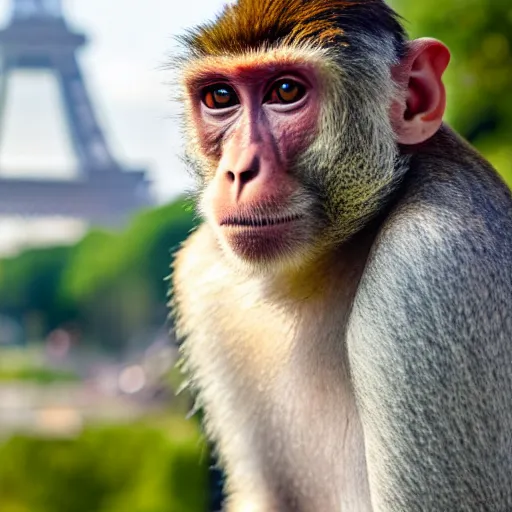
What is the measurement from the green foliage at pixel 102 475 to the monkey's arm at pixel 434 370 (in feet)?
23.7

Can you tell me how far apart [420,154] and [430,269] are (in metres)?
0.32

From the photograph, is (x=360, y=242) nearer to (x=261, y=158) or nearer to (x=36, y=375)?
(x=261, y=158)

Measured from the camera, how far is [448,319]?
180cm

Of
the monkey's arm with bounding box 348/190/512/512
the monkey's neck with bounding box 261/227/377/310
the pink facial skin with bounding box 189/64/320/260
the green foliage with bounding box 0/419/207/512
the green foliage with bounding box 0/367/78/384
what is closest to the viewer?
the monkey's arm with bounding box 348/190/512/512

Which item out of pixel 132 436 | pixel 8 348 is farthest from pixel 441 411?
pixel 8 348

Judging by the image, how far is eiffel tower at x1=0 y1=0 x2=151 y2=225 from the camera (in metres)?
27.8

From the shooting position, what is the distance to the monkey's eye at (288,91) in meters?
1.98

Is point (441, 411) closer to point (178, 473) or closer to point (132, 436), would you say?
point (178, 473)

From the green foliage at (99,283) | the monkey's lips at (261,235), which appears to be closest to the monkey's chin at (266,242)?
the monkey's lips at (261,235)

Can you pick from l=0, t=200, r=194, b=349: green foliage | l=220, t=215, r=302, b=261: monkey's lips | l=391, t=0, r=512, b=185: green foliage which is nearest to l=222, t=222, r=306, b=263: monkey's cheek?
l=220, t=215, r=302, b=261: monkey's lips

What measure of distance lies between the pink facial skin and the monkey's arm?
0.68 feet

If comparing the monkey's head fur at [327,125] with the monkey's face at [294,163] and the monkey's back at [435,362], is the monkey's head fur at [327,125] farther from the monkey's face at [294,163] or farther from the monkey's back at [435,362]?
the monkey's back at [435,362]

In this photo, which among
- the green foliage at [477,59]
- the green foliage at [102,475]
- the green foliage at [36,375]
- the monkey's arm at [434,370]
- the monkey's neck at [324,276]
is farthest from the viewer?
the green foliage at [36,375]

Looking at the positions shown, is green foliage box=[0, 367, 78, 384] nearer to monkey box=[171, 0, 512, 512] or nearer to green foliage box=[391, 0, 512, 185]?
green foliage box=[391, 0, 512, 185]
